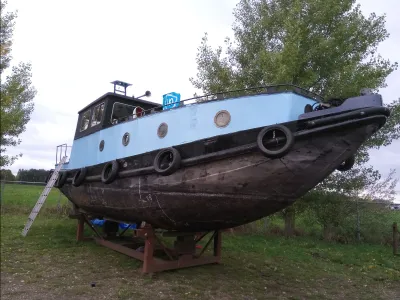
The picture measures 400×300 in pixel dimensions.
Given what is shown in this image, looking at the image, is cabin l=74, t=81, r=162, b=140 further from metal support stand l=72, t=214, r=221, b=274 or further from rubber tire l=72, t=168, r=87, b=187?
metal support stand l=72, t=214, r=221, b=274

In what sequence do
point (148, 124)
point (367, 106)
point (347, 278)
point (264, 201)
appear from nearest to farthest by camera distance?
point (367, 106), point (264, 201), point (148, 124), point (347, 278)

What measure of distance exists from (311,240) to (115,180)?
8754 mm

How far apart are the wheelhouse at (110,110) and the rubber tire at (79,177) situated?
0.95 m

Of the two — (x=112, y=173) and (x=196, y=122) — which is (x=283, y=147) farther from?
(x=112, y=173)

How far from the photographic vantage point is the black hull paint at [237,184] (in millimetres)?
4996

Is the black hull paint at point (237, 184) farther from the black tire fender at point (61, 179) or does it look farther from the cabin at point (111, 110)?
the black tire fender at point (61, 179)

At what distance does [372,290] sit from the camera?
281 inches

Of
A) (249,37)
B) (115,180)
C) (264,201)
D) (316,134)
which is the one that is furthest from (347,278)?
(249,37)

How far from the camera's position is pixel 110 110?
324 inches

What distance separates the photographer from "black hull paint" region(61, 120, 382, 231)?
500 centimetres

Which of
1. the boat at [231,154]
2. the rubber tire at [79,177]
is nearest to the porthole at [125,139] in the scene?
the boat at [231,154]

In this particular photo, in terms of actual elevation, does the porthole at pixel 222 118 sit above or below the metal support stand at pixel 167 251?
above

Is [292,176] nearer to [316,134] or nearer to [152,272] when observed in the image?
[316,134]

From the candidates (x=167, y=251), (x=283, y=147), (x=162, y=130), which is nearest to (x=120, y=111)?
(x=162, y=130)
